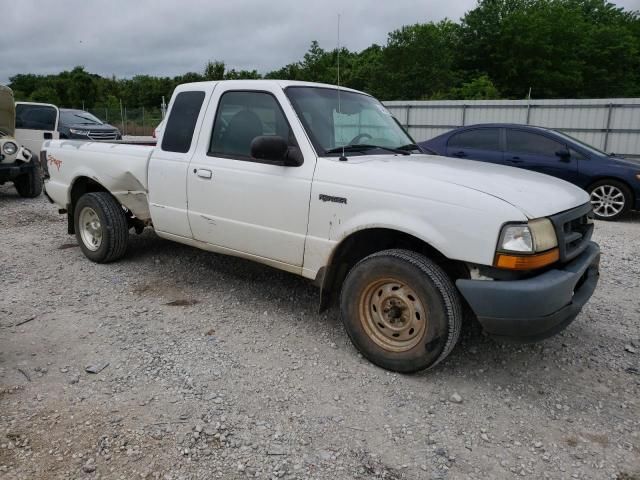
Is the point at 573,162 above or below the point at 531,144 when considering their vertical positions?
below

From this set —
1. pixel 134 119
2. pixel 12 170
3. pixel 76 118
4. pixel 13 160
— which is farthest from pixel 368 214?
pixel 134 119

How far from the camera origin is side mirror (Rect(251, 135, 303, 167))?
3.52 metres

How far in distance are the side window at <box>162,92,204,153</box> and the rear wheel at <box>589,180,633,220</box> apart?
6.93 metres

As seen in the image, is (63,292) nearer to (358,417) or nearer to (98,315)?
(98,315)

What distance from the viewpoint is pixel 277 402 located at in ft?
10.2

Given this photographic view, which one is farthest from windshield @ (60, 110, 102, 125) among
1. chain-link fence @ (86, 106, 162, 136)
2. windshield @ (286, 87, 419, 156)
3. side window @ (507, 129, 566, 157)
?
chain-link fence @ (86, 106, 162, 136)

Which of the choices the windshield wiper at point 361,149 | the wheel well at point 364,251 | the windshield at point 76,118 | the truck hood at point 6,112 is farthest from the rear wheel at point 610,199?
the windshield at point 76,118

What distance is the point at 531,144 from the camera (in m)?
8.84

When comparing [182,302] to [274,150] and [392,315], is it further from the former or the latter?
[392,315]

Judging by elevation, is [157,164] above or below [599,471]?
above

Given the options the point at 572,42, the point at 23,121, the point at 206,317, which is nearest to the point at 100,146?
the point at 206,317

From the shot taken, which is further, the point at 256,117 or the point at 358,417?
the point at 256,117

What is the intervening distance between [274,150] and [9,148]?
819 centimetres

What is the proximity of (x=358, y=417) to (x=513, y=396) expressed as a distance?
1014mm
